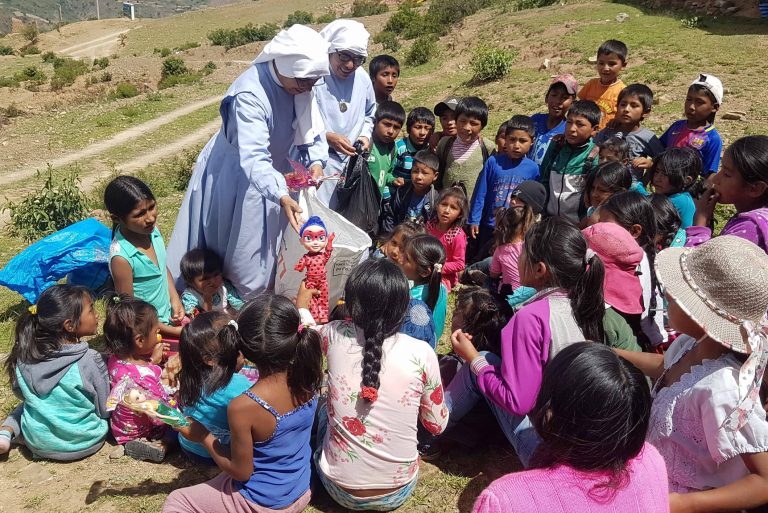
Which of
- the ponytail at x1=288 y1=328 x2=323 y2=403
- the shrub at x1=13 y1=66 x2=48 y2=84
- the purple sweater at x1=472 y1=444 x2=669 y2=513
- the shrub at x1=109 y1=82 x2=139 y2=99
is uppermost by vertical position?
the purple sweater at x1=472 y1=444 x2=669 y2=513

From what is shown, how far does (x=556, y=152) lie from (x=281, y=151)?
85.5 inches

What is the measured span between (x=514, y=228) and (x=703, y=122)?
6.20ft

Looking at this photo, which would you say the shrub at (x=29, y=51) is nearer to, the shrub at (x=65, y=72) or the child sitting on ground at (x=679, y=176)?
the shrub at (x=65, y=72)

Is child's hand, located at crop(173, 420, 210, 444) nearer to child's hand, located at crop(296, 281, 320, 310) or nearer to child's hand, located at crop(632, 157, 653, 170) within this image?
child's hand, located at crop(296, 281, 320, 310)

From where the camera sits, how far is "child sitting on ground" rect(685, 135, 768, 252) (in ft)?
9.25

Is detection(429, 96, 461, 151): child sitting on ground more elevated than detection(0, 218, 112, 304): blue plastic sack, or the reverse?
detection(429, 96, 461, 151): child sitting on ground

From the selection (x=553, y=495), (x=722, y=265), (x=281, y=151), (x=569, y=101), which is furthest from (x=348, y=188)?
(x=553, y=495)

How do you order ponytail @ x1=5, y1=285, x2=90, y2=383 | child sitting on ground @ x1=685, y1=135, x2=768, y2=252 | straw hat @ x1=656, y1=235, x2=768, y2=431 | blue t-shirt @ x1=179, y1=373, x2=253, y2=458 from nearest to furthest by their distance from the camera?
straw hat @ x1=656, y1=235, x2=768, y2=431
blue t-shirt @ x1=179, y1=373, x2=253, y2=458
ponytail @ x1=5, y1=285, x2=90, y2=383
child sitting on ground @ x1=685, y1=135, x2=768, y2=252

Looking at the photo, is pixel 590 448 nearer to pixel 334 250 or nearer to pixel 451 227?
pixel 334 250

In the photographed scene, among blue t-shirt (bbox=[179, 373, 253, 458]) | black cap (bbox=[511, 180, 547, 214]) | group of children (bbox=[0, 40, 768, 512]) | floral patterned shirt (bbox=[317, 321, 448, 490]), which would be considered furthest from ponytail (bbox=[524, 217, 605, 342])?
black cap (bbox=[511, 180, 547, 214])

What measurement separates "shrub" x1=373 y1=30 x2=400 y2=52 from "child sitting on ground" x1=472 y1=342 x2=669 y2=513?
20.2m

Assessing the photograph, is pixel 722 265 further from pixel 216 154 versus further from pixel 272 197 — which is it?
pixel 216 154

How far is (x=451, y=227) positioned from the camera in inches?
168

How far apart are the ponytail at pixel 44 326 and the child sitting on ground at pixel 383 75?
3116mm
